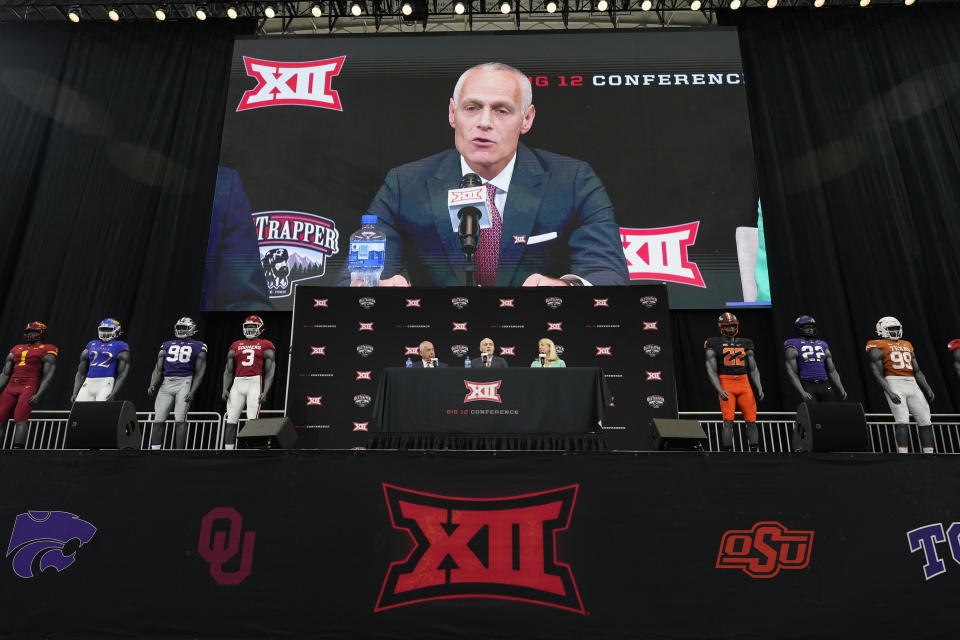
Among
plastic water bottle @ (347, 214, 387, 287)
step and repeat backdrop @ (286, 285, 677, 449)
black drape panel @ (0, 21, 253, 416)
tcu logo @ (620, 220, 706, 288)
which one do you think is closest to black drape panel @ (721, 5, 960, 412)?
tcu logo @ (620, 220, 706, 288)

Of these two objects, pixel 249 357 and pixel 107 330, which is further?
pixel 107 330

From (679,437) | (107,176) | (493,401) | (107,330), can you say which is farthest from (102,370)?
(679,437)

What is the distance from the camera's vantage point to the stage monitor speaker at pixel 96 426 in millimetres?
6160

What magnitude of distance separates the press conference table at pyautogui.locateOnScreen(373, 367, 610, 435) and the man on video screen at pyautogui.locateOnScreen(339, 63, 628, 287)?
198 inches

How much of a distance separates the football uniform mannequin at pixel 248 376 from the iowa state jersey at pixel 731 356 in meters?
5.87

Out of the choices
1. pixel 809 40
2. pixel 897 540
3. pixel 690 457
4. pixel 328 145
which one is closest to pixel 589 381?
pixel 690 457

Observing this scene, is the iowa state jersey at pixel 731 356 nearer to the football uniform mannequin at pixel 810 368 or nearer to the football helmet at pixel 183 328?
the football uniform mannequin at pixel 810 368

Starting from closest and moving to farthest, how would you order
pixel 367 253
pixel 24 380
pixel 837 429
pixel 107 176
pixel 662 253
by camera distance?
1. pixel 837 429
2. pixel 24 380
3. pixel 662 253
4. pixel 367 253
5. pixel 107 176

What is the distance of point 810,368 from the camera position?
402 inches

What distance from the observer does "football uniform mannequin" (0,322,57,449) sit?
9.62 meters

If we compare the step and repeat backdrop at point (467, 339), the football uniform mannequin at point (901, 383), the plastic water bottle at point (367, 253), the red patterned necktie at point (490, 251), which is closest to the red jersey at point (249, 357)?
the step and repeat backdrop at point (467, 339)

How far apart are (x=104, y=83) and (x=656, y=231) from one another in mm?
11429

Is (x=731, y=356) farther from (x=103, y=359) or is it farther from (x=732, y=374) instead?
(x=103, y=359)

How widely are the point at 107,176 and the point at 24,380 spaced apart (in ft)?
19.8
